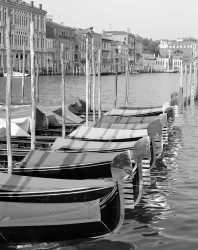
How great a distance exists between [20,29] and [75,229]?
4966 centimetres

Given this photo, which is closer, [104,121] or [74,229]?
[74,229]

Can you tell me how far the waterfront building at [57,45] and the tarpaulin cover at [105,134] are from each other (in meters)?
47.1

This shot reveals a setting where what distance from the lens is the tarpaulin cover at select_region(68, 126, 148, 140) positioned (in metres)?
10.6

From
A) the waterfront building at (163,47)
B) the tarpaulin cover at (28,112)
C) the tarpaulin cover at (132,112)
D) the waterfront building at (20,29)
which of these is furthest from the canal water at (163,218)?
the waterfront building at (163,47)

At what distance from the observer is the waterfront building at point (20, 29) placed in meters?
50.6

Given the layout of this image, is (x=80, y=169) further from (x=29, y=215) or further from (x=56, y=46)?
(x=56, y=46)

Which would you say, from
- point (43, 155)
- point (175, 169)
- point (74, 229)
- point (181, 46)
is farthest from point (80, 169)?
point (181, 46)

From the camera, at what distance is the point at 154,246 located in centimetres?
602

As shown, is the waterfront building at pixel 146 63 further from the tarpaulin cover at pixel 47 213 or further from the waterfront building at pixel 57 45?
the tarpaulin cover at pixel 47 213

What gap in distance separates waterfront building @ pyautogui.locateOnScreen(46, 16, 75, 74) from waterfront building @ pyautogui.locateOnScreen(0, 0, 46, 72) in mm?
→ 1910

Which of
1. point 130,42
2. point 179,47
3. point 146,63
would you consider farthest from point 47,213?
point 179,47

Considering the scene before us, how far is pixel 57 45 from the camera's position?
213ft

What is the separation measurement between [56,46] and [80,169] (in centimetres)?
5783

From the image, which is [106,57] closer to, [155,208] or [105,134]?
[105,134]
